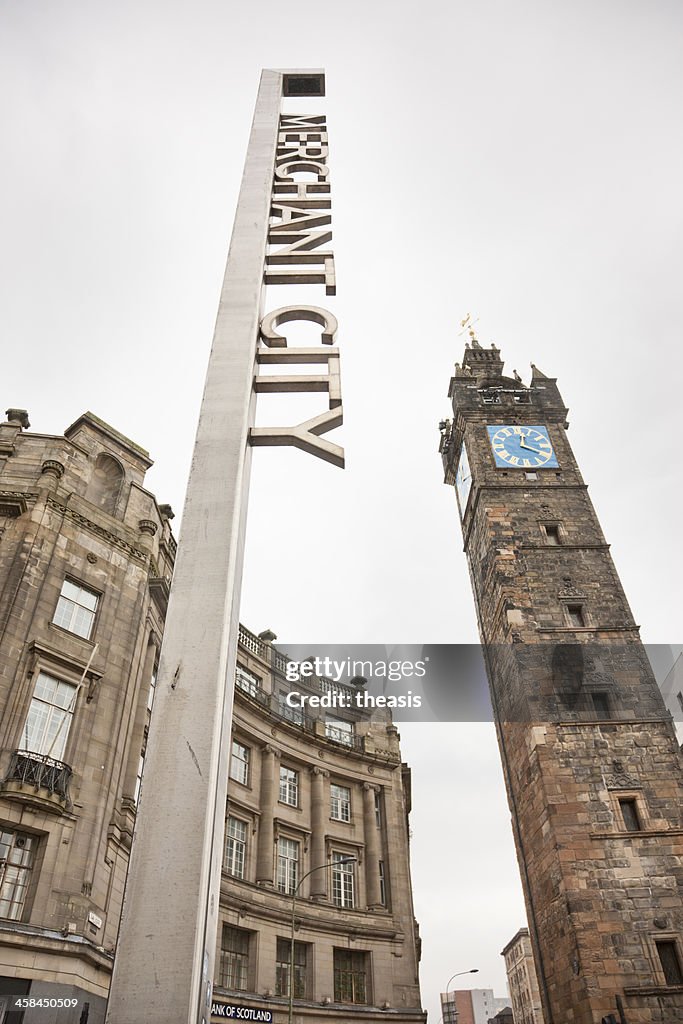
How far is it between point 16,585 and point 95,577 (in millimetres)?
3011

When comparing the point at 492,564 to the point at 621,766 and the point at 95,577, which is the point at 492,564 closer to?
the point at 621,766

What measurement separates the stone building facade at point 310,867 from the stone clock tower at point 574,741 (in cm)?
820

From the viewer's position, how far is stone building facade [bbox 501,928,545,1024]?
88.2 m

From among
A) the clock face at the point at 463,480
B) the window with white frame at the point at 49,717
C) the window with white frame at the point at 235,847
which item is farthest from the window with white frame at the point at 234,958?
the clock face at the point at 463,480

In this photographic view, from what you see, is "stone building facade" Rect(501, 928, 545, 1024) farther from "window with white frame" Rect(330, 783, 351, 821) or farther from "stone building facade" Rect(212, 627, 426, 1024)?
"window with white frame" Rect(330, 783, 351, 821)

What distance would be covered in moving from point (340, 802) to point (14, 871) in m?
23.4

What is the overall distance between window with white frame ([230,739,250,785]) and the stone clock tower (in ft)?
41.3

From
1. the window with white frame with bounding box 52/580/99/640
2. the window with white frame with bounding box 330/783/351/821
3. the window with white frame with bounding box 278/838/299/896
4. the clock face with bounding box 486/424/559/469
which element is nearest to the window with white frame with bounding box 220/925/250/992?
the window with white frame with bounding box 278/838/299/896

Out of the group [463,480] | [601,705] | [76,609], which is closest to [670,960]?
[601,705]

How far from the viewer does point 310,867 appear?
115ft

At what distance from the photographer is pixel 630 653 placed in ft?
105

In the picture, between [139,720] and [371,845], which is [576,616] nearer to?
[371,845]

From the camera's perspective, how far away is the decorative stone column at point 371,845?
36.3 metres

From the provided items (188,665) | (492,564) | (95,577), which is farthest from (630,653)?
(188,665)
